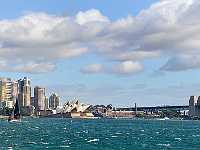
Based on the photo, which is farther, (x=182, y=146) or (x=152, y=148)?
(x=182, y=146)

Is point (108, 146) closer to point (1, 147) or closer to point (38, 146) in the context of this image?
point (38, 146)

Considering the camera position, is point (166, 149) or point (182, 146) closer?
point (166, 149)

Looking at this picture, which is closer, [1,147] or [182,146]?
[1,147]

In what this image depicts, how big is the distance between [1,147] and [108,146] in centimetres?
2059

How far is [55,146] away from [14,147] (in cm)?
871

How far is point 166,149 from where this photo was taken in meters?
108

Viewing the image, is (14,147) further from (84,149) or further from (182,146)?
(182,146)

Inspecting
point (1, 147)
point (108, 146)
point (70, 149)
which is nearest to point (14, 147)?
point (1, 147)

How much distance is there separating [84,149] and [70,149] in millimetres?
2795

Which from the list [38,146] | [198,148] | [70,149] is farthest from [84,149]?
[198,148]

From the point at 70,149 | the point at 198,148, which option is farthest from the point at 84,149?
the point at 198,148

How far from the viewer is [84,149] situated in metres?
105

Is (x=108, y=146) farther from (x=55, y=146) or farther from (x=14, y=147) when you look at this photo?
(x=14, y=147)

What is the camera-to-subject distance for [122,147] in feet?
365
